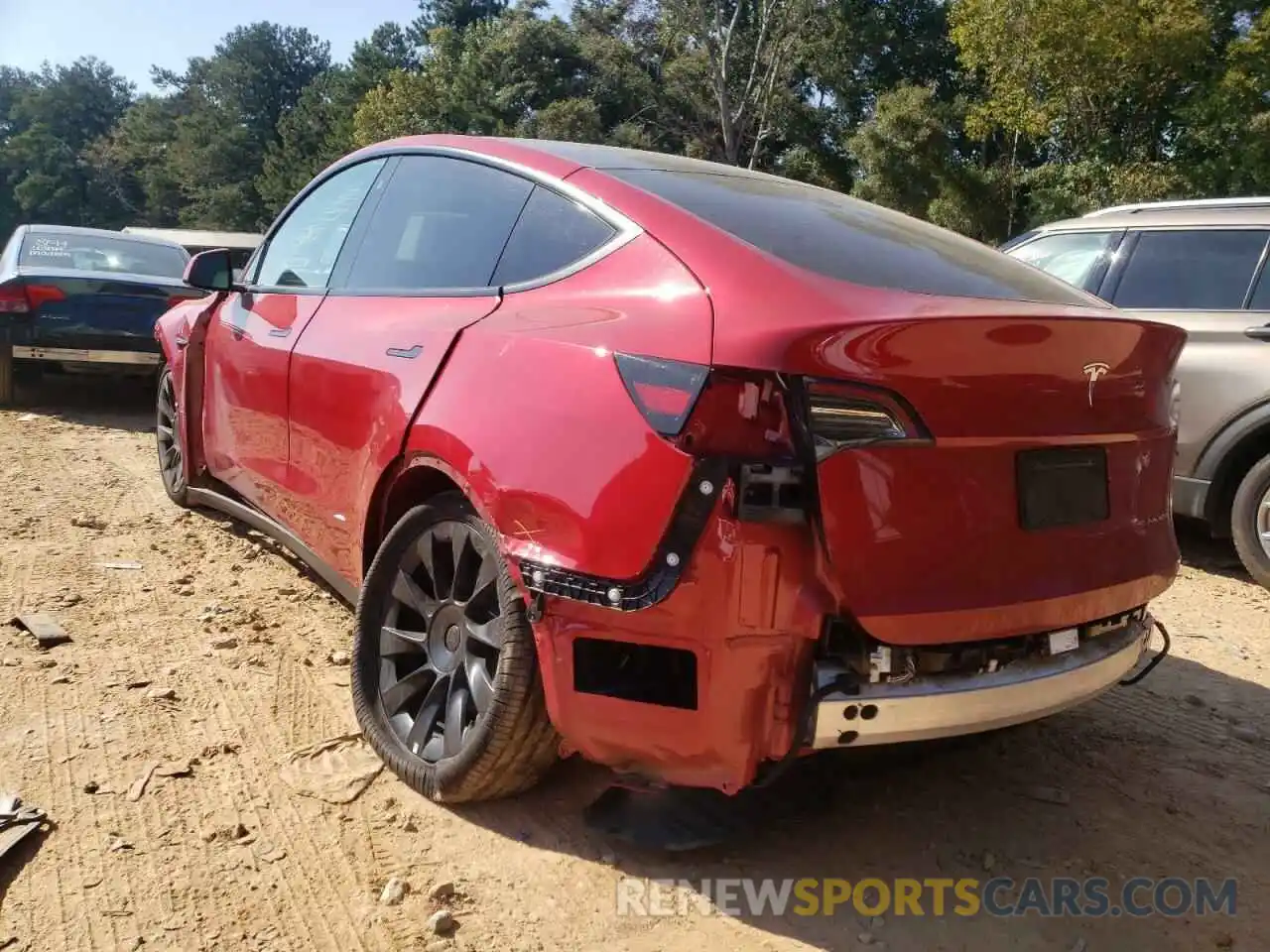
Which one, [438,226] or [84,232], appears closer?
[438,226]

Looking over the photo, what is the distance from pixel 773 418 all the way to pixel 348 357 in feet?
5.26

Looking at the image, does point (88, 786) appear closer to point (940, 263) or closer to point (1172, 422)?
point (940, 263)

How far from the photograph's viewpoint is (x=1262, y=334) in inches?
193

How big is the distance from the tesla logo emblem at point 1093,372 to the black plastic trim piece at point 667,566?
910 millimetres

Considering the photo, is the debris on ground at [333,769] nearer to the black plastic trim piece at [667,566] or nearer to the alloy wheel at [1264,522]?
the black plastic trim piece at [667,566]

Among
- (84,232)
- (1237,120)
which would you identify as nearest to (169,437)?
(84,232)

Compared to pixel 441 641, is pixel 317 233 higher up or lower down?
higher up

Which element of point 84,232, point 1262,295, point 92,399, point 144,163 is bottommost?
point 92,399

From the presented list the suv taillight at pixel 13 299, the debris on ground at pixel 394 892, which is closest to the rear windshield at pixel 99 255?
the suv taillight at pixel 13 299

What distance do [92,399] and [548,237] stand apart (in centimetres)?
830

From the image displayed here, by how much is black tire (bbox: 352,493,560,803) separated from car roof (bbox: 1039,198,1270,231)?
177 inches

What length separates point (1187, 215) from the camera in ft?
17.9

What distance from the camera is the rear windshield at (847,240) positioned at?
2.34 meters

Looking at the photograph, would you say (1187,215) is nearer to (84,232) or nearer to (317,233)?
(317,233)
